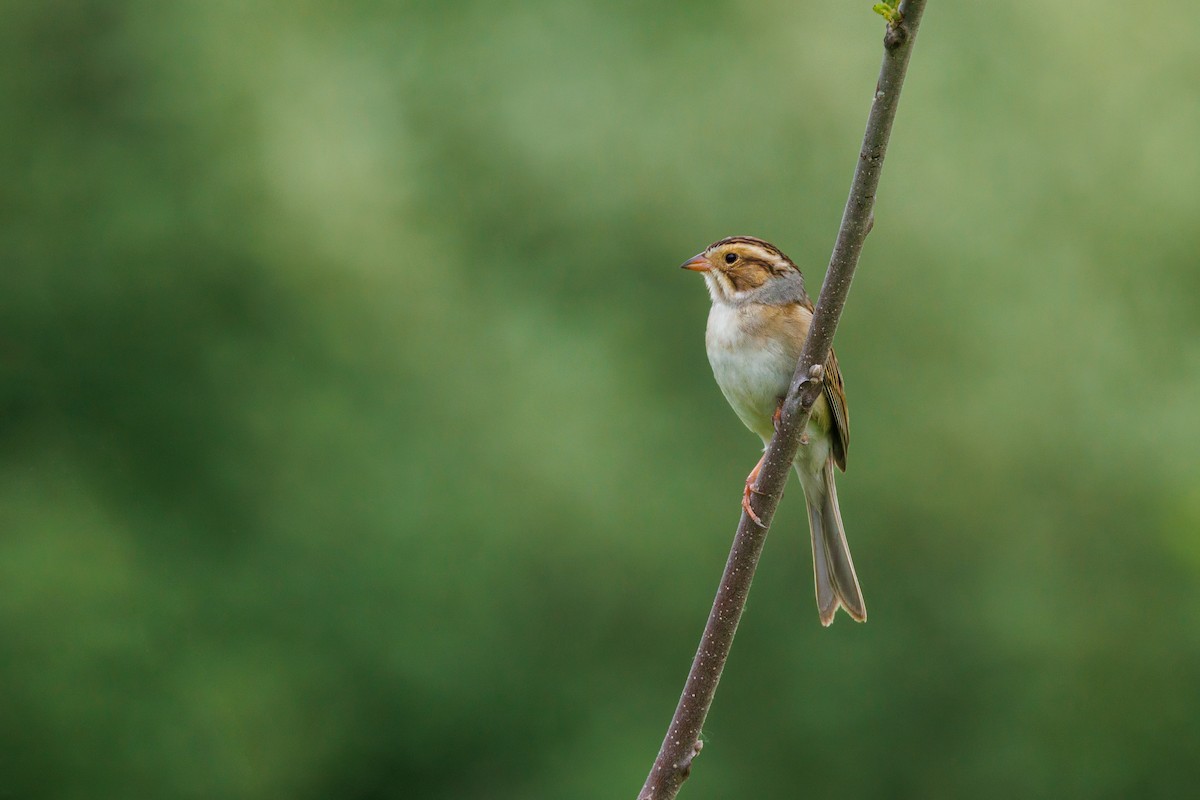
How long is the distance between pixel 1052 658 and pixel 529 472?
446 centimetres

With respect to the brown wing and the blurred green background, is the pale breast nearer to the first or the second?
the brown wing

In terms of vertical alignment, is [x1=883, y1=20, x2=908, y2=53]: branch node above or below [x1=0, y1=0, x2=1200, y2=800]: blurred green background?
below

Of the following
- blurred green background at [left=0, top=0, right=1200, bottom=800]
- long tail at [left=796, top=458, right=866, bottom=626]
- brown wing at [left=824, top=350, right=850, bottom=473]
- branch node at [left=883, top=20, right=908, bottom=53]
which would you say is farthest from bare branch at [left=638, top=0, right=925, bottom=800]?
blurred green background at [left=0, top=0, right=1200, bottom=800]

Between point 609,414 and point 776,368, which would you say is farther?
point 609,414

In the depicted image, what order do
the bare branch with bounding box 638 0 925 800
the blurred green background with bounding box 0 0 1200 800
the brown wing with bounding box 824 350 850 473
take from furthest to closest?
1. the blurred green background with bounding box 0 0 1200 800
2. the brown wing with bounding box 824 350 850 473
3. the bare branch with bounding box 638 0 925 800

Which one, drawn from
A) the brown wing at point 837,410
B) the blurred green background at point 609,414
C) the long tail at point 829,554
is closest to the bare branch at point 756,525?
the long tail at point 829,554

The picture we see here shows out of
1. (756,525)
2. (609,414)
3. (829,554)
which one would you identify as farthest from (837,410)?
(609,414)

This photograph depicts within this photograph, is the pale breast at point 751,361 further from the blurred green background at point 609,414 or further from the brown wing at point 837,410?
the blurred green background at point 609,414

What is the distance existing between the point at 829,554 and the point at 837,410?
0.41 metres

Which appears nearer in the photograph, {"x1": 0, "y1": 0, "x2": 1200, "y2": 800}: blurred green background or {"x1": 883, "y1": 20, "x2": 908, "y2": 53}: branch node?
{"x1": 883, "y1": 20, "x2": 908, "y2": 53}: branch node

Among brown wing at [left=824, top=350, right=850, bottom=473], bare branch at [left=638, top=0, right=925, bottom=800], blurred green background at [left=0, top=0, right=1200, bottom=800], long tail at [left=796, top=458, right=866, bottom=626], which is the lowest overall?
bare branch at [left=638, top=0, right=925, bottom=800]

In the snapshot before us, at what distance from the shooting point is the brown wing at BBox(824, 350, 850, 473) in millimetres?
3702

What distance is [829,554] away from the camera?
3.89 m

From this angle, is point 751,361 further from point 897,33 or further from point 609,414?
point 609,414
